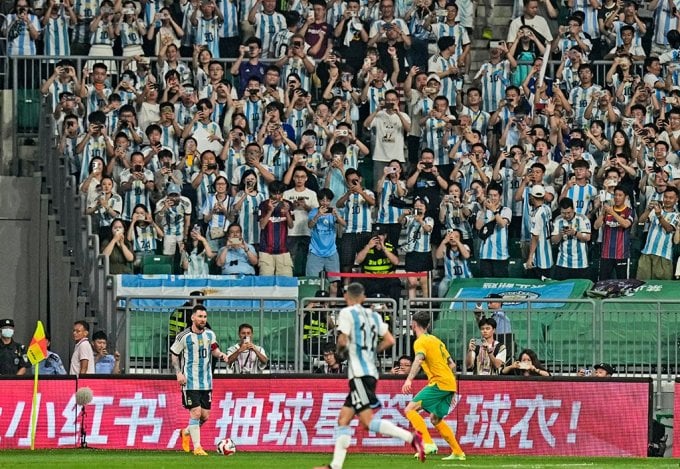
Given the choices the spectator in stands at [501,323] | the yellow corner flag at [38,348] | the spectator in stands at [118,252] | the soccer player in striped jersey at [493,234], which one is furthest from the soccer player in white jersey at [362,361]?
the soccer player in striped jersey at [493,234]

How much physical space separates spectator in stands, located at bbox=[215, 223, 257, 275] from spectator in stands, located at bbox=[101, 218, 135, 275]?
1.39 m

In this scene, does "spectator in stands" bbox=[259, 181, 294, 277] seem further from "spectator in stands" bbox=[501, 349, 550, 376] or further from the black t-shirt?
"spectator in stands" bbox=[501, 349, 550, 376]

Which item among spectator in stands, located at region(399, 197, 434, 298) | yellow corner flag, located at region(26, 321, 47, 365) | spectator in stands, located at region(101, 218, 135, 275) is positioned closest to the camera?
yellow corner flag, located at region(26, 321, 47, 365)

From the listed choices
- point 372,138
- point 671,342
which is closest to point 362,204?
point 372,138

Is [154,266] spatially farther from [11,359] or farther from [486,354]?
[486,354]

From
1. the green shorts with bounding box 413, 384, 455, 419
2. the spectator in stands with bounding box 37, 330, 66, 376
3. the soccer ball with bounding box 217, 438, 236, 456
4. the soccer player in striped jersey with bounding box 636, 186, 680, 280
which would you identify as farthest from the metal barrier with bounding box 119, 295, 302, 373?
the soccer player in striped jersey with bounding box 636, 186, 680, 280

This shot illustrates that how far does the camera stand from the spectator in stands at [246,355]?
23656 millimetres

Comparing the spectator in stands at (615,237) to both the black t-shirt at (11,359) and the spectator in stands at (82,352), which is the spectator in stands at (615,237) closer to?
the spectator in stands at (82,352)

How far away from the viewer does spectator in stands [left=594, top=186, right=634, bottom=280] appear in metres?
26.6

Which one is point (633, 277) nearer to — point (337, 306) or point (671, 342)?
point (671, 342)

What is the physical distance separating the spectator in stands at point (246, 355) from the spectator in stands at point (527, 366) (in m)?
3.59

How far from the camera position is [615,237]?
2667 cm

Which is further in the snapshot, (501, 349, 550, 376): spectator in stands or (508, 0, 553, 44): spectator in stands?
(508, 0, 553, 44): spectator in stands

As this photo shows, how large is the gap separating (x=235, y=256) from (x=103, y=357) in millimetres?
3087
